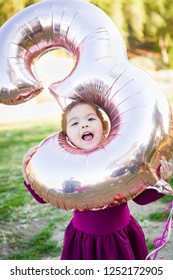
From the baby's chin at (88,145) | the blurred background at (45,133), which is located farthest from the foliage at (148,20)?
the baby's chin at (88,145)

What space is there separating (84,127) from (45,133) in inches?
196

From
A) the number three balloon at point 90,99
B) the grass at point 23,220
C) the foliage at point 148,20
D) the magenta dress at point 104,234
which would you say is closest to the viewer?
the number three balloon at point 90,99

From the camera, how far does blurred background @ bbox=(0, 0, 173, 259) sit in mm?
3193

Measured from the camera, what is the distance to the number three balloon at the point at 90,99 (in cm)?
171

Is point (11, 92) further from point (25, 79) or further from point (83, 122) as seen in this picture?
point (83, 122)

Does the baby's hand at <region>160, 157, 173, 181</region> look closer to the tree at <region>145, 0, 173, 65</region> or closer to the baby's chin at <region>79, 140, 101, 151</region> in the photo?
the baby's chin at <region>79, 140, 101, 151</region>

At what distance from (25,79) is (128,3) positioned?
1269cm

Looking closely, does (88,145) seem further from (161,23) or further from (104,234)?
(161,23)

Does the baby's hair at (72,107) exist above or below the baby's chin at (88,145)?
above

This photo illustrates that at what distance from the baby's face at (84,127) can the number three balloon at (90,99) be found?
47 mm

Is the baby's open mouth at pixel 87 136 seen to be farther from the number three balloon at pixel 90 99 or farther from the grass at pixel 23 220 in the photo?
the grass at pixel 23 220

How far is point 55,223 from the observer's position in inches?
138

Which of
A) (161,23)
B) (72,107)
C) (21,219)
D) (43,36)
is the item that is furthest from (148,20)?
(72,107)
